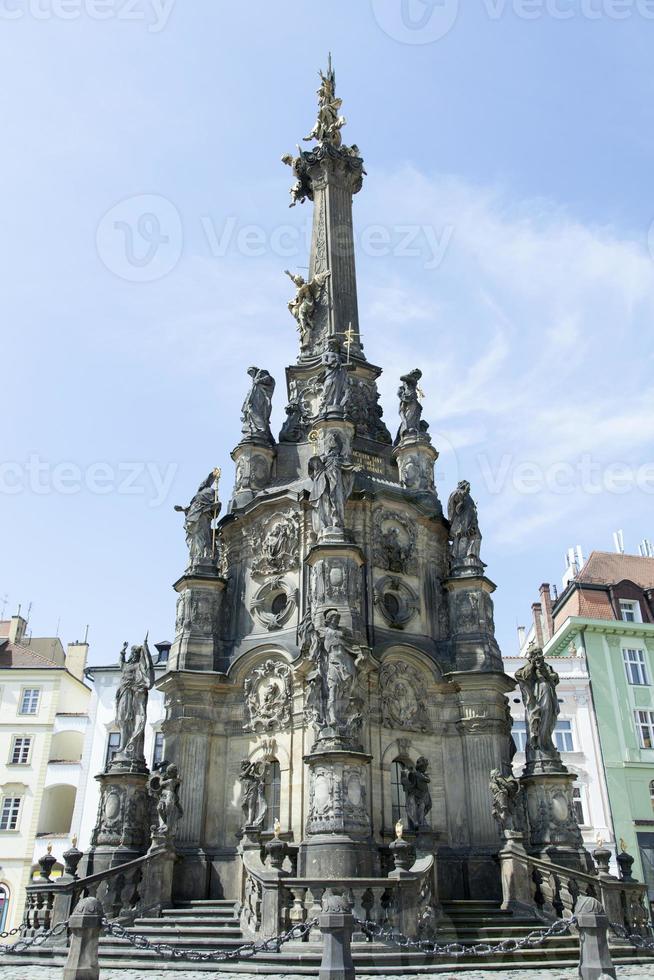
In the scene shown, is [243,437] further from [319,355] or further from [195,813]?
[195,813]

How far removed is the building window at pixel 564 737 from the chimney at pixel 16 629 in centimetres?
2613

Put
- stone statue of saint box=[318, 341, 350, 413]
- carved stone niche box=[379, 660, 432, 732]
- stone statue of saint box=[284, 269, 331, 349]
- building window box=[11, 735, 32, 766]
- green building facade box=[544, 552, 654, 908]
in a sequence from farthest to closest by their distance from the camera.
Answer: building window box=[11, 735, 32, 766] → green building facade box=[544, 552, 654, 908] → stone statue of saint box=[284, 269, 331, 349] → stone statue of saint box=[318, 341, 350, 413] → carved stone niche box=[379, 660, 432, 732]

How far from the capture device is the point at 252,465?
73.5 feet

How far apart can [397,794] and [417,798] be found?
124 cm

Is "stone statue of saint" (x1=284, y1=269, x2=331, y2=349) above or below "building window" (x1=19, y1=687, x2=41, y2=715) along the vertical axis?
above

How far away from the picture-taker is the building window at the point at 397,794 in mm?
17500

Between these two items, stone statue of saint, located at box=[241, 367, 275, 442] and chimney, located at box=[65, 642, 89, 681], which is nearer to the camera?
stone statue of saint, located at box=[241, 367, 275, 442]

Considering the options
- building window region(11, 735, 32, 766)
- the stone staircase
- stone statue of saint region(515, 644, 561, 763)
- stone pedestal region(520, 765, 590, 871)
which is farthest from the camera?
building window region(11, 735, 32, 766)

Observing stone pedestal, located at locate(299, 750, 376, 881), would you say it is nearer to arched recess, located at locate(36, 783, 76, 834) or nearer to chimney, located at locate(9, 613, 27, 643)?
arched recess, located at locate(36, 783, 76, 834)

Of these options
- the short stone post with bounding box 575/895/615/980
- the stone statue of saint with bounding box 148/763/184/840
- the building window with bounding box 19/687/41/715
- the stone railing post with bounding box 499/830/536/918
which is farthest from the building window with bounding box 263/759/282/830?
the building window with bounding box 19/687/41/715

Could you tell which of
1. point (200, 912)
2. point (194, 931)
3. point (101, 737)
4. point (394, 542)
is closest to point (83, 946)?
point (194, 931)

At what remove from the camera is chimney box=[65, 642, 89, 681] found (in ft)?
136

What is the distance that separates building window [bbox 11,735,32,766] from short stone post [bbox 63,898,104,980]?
2919cm

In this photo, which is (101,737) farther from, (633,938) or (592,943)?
(592,943)
